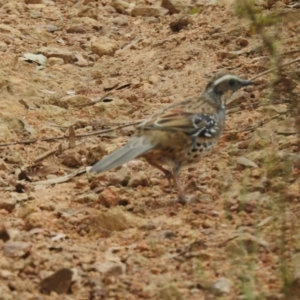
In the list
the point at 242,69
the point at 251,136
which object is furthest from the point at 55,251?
the point at 242,69

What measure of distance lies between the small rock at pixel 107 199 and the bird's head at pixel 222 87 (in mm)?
1135

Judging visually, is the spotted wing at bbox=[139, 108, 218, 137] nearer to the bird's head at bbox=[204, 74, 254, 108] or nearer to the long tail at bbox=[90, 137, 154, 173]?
the long tail at bbox=[90, 137, 154, 173]

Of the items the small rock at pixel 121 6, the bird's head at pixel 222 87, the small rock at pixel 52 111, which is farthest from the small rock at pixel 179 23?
the bird's head at pixel 222 87

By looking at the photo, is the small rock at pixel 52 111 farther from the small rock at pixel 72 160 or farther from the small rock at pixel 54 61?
the small rock at pixel 54 61

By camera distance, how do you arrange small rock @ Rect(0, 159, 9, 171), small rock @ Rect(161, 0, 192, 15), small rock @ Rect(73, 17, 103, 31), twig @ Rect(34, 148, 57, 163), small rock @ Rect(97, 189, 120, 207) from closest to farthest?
small rock @ Rect(97, 189, 120, 207)
small rock @ Rect(0, 159, 9, 171)
twig @ Rect(34, 148, 57, 163)
small rock @ Rect(73, 17, 103, 31)
small rock @ Rect(161, 0, 192, 15)

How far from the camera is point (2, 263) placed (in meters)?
5.33

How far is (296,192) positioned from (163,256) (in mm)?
1207

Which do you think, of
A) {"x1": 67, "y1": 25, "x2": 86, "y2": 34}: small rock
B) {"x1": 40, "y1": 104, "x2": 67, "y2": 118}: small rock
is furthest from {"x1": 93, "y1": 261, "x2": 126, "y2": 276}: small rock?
{"x1": 67, "y1": 25, "x2": 86, "y2": 34}: small rock

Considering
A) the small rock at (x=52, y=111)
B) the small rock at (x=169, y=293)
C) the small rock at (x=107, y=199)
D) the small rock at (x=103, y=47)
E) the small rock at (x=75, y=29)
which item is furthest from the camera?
the small rock at (x=75, y=29)

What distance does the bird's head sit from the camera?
717 centimetres

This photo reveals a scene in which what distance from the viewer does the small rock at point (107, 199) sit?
646cm

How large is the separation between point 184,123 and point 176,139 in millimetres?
138

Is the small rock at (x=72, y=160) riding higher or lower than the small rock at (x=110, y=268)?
higher

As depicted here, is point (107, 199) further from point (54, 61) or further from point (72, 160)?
point (54, 61)
